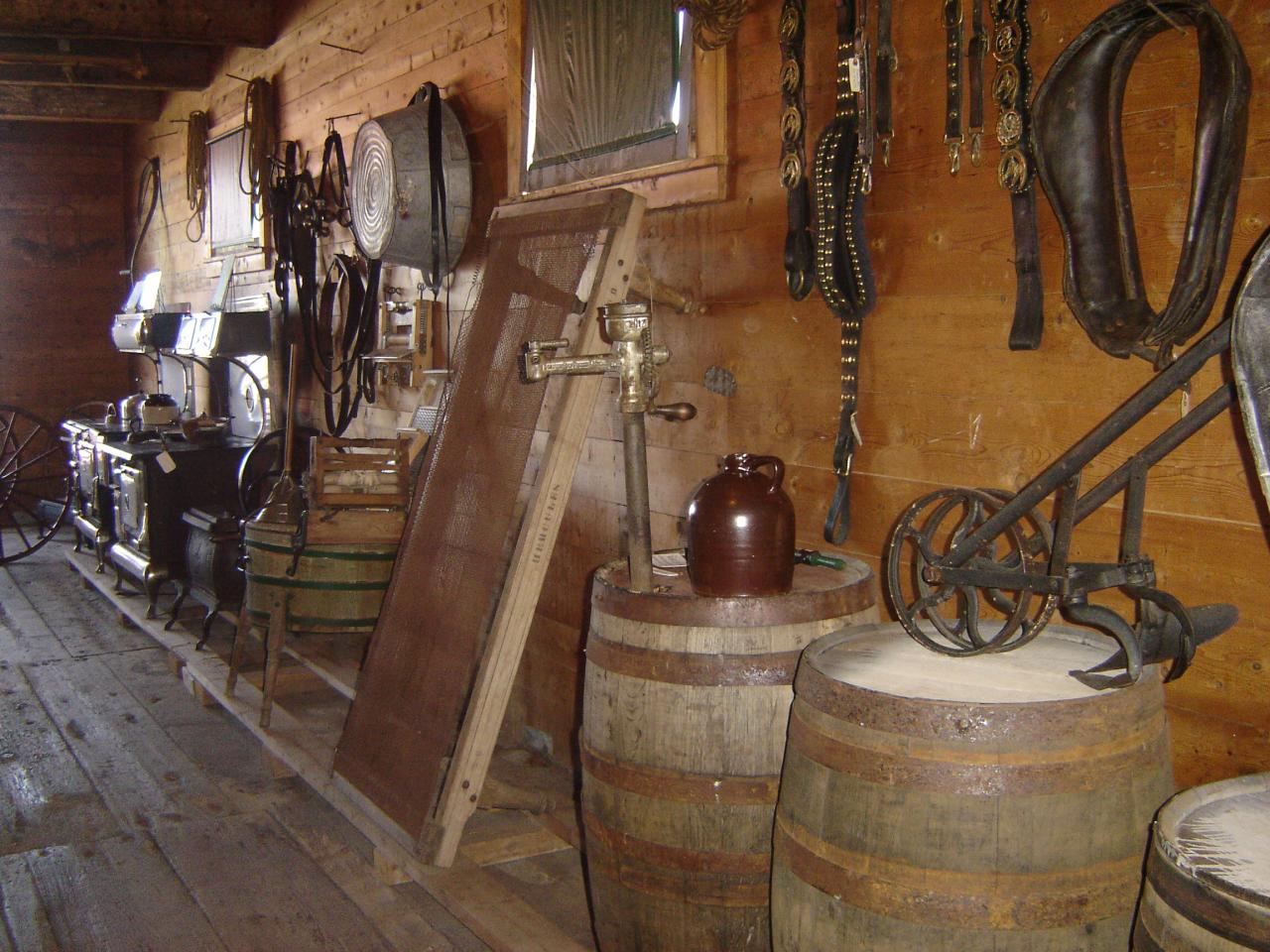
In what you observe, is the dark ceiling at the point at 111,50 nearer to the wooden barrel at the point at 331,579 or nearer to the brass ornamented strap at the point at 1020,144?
the wooden barrel at the point at 331,579

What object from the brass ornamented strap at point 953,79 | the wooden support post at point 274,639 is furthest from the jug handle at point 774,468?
the wooden support post at point 274,639

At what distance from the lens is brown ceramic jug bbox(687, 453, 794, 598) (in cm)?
222

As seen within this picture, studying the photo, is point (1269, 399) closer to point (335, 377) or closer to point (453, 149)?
point (453, 149)

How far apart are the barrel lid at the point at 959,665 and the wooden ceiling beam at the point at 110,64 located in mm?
6793

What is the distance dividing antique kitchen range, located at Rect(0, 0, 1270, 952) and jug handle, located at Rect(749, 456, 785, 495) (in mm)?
11

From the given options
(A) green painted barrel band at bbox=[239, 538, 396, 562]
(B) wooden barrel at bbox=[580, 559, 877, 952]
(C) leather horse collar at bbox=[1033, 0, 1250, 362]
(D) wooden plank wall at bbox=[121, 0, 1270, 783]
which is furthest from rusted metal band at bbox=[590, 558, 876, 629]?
(A) green painted barrel band at bbox=[239, 538, 396, 562]

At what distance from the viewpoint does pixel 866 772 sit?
1.72 meters

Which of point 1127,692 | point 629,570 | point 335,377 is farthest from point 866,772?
point 335,377

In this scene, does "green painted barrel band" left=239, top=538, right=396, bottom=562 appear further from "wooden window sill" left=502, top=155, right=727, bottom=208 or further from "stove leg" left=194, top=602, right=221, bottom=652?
"stove leg" left=194, top=602, right=221, bottom=652

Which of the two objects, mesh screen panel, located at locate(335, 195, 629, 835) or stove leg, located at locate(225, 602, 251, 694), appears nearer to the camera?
mesh screen panel, located at locate(335, 195, 629, 835)

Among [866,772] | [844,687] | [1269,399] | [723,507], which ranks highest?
[1269,399]

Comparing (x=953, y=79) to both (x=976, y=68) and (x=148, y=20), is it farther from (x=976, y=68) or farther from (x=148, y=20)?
(x=148, y=20)

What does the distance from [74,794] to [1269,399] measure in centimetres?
366

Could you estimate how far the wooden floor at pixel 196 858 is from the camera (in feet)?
9.46
